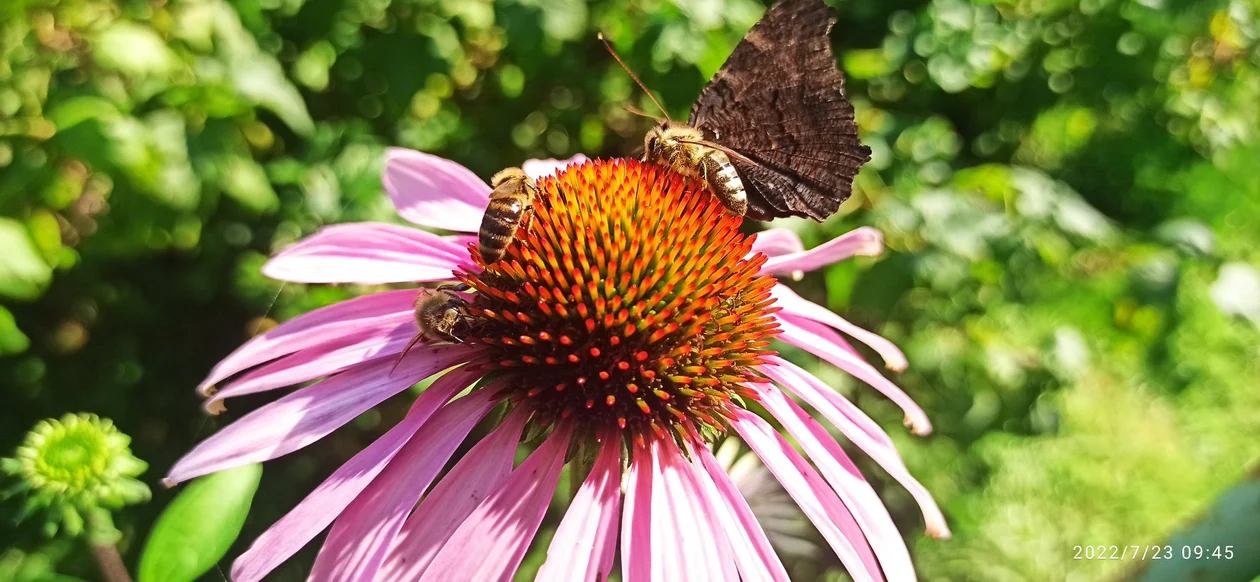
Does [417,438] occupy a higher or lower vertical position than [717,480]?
lower

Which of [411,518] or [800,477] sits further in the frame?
[800,477]

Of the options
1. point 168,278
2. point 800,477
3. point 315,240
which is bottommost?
point 168,278

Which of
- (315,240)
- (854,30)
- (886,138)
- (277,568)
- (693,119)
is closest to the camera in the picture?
(277,568)

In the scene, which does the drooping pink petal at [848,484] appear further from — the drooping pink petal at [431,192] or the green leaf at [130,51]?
the green leaf at [130,51]

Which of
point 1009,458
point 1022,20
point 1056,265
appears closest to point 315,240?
point 1056,265

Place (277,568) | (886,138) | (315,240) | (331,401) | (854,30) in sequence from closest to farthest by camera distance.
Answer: (277,568) < (331,401) < (315,240) < (886,138) < (854,30)

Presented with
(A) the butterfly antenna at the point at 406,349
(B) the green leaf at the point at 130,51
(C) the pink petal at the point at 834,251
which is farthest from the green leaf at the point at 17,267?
(C) the pink petal at the point at 834,251

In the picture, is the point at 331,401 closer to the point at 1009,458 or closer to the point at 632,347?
the point at 632,347
